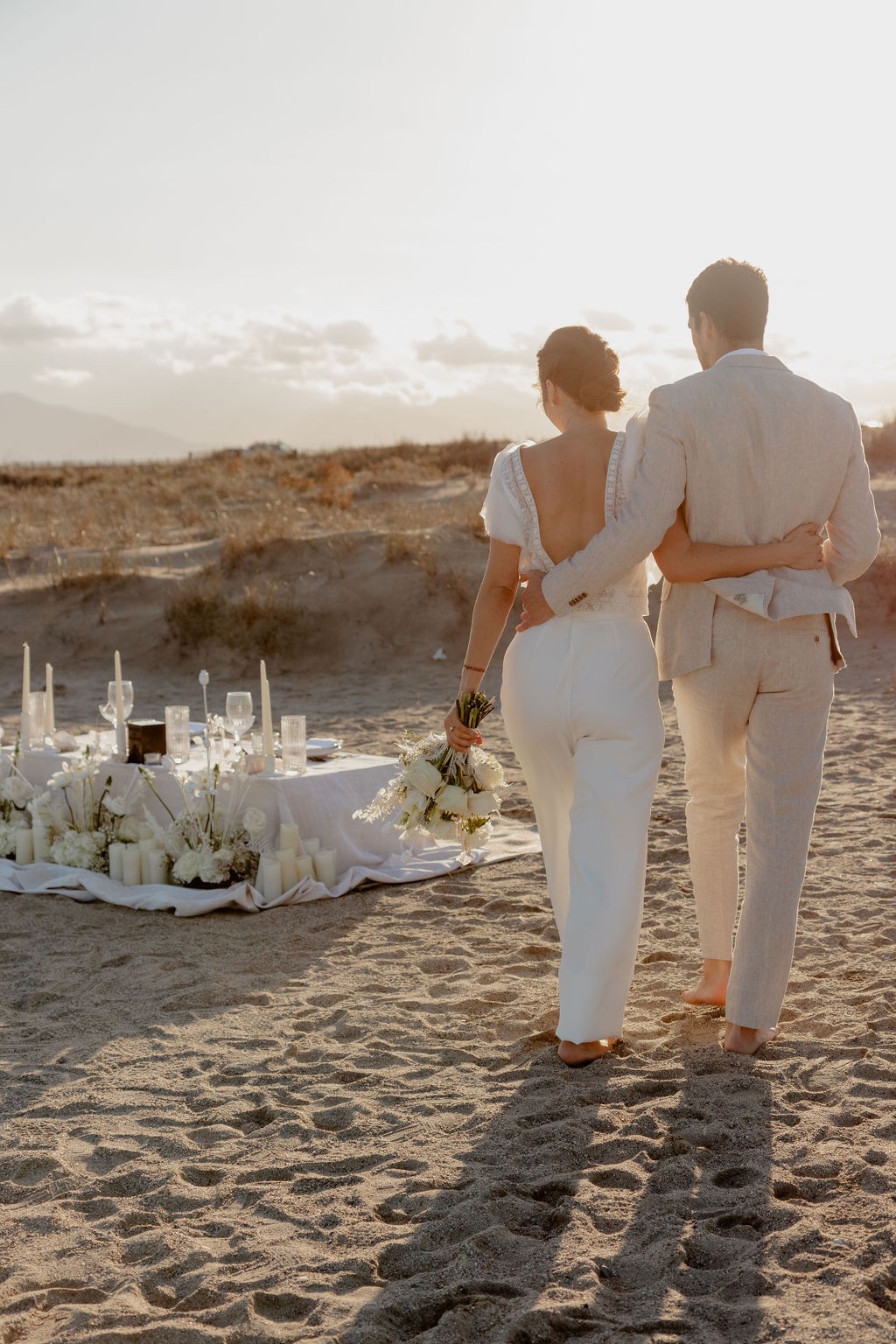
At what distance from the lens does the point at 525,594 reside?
3730 mm

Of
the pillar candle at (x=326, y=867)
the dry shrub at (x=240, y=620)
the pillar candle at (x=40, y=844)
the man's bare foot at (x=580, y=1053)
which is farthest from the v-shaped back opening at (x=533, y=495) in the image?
the dry shrub at (x=240, y=620)

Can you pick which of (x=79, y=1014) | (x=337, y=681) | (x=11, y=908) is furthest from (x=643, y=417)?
(x=337, y=681)

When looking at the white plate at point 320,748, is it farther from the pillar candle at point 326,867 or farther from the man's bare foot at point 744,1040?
the man's bare foot at point 744,1040

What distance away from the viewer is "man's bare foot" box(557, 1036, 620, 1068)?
390 centimetres

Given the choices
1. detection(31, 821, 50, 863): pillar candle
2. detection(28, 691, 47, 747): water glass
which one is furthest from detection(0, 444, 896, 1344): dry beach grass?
detection(28, 691, 47, 747): water glass

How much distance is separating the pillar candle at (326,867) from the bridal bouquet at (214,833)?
0.28 m

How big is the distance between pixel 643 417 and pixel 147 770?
3.45 meters

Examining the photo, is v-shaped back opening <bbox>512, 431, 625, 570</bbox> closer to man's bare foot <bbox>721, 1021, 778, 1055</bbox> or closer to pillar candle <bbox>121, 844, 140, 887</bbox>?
man's bare foot <bbox>721, 1021, 778, 1055</bbox>

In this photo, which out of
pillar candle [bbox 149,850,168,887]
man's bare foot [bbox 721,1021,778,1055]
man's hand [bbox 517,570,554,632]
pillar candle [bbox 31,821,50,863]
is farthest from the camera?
pillar candle [bbox 31,821,50,863]

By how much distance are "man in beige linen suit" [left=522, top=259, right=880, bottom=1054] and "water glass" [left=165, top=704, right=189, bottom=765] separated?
2.92 metres

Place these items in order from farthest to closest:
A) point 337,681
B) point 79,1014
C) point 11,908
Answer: point 337,681
point 11,908
point 79,1014

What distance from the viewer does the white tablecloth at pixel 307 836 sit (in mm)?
5996

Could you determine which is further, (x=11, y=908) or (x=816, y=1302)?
(x=11, y=908)

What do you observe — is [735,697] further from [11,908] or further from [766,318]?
[11,908]
